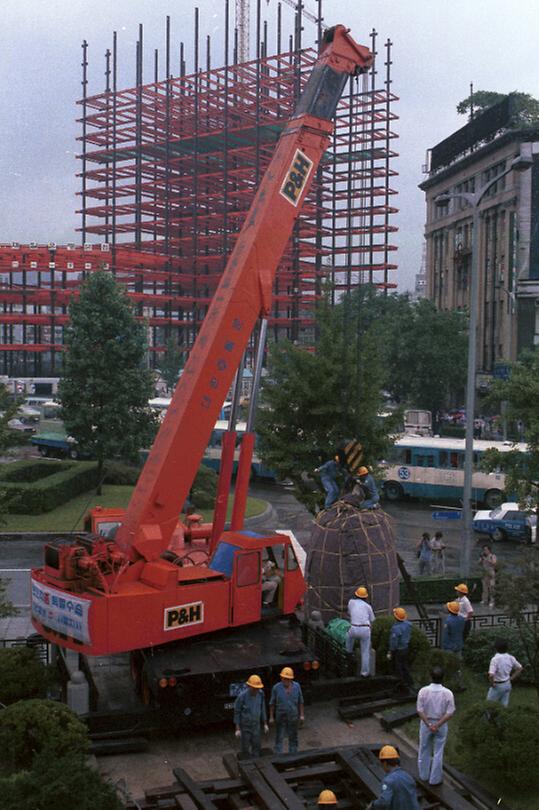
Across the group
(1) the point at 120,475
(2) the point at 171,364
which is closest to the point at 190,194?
(2) the point at 171,364

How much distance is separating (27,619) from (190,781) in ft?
33.8

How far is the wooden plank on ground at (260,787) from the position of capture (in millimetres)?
9320

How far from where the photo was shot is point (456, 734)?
11.5 meters

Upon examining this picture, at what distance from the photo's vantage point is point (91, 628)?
11.3 m

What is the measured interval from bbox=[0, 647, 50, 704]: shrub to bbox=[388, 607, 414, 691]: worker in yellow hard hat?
18.2 feet

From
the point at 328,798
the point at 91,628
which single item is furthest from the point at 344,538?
the point at 328,798

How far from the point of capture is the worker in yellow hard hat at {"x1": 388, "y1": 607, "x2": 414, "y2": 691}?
13211 mm

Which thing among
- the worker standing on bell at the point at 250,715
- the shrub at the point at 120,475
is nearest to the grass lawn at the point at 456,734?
the worker standing on bell at the point at 250,715

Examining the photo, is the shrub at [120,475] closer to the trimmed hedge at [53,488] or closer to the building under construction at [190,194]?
the trimmed hedge at [53,488]

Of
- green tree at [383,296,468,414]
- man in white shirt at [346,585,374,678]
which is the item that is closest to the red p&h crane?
man in white shirt at [346,585,374,678]

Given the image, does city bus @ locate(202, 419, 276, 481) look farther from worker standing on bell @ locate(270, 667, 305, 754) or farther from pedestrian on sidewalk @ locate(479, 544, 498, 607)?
worker standing on bell @ locate(270, 667, 305, 754)

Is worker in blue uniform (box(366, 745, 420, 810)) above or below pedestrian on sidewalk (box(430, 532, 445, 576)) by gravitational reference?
above

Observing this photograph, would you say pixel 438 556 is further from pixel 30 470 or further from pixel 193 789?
pixel 30 470

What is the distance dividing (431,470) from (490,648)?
21553 mm
